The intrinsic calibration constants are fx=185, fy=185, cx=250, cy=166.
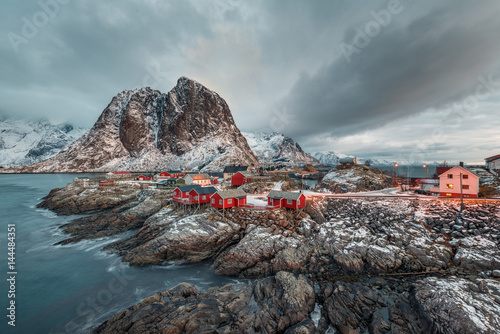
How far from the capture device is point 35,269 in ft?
73.8

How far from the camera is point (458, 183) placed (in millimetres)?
29641

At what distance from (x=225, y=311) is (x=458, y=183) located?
39.4 meters

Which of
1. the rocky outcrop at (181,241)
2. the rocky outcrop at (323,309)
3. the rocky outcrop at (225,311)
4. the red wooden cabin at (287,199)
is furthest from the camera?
the red wooden cabin at (287,199)

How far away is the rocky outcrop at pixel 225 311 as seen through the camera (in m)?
12.2

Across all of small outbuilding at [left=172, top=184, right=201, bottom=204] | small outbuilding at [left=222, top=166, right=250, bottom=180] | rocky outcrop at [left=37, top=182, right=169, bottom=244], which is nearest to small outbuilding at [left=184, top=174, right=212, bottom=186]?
rocky outcrop at [left=37, top=182, right=169, bottom=244]

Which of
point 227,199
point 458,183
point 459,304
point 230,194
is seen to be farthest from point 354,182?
point 459,304

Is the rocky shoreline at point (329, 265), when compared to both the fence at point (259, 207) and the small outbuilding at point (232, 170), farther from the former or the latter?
the small outbuilding at point (232, 170)

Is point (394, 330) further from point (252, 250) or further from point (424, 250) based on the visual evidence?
point (252, 250)

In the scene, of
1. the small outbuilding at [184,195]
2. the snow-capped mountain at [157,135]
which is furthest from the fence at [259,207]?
the snow-capped mountain at [157,135]

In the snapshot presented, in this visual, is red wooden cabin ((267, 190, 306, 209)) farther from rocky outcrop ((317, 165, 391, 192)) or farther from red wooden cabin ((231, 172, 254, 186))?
red wooden cabin ((231, 172, 254, 186))

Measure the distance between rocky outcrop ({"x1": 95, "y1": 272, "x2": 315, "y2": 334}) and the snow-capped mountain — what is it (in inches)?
5434

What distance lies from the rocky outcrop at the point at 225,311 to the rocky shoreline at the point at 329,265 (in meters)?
0.07

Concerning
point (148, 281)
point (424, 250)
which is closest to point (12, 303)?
point (148, 281)

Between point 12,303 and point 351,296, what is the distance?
1197 inches
